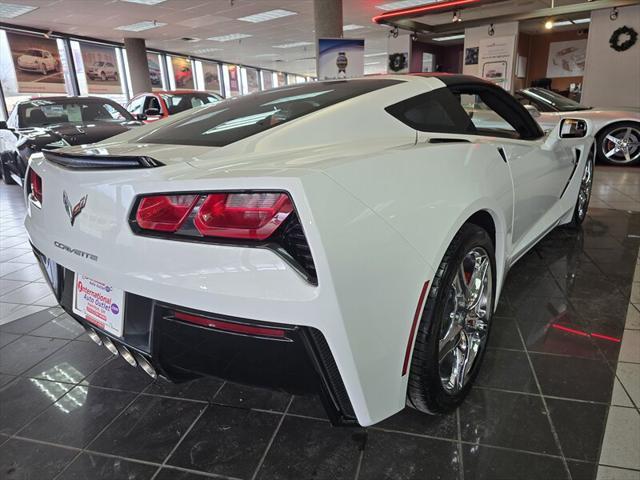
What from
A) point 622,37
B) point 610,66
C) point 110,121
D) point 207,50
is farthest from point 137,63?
point 622,37

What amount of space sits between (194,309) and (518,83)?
57.1 ft

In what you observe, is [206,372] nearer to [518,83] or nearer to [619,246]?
[619,246]

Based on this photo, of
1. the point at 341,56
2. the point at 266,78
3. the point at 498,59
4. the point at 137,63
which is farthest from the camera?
the point at 266,78

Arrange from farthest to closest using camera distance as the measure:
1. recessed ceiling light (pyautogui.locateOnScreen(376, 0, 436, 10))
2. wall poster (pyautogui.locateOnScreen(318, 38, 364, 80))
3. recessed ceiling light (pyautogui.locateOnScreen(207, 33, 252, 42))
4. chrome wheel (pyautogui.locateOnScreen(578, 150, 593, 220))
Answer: recessed ceiling light (pyautogui.locateOnScreen(207, 33, 252, 42))
recessed ceiling light (pyautogui.locateOnScreen(376, 0, 436, 10))
wall poster (pyautogui.locateOnScreen(318, 38, 364, 80))
chrome wheel (pyautogui.locateOnScreen(578, 150, 593, 220))

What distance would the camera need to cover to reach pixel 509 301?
2.59 metres

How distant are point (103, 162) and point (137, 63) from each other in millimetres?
14920

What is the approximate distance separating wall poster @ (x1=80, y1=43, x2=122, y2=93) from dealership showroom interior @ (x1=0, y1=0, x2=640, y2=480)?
13909 millimetres

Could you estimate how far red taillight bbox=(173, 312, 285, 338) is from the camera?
43.6 inches

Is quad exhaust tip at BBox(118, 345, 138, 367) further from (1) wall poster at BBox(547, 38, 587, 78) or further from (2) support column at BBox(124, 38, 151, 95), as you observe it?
(1) wall poster at BBox(547, 38, 587, 78)

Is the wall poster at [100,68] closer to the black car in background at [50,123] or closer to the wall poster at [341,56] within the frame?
the black car in background at [50,123]

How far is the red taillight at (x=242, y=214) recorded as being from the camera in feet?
3.55

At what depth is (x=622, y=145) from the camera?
750 cm

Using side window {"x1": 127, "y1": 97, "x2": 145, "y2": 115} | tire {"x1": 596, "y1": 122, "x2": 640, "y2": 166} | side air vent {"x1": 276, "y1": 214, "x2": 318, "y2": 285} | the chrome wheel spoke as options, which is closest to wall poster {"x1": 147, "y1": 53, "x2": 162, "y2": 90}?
side window {"x1": 127, "y1": 97, "x2": 145, "y2": 115}

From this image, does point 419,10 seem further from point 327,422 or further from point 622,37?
point 327,422
